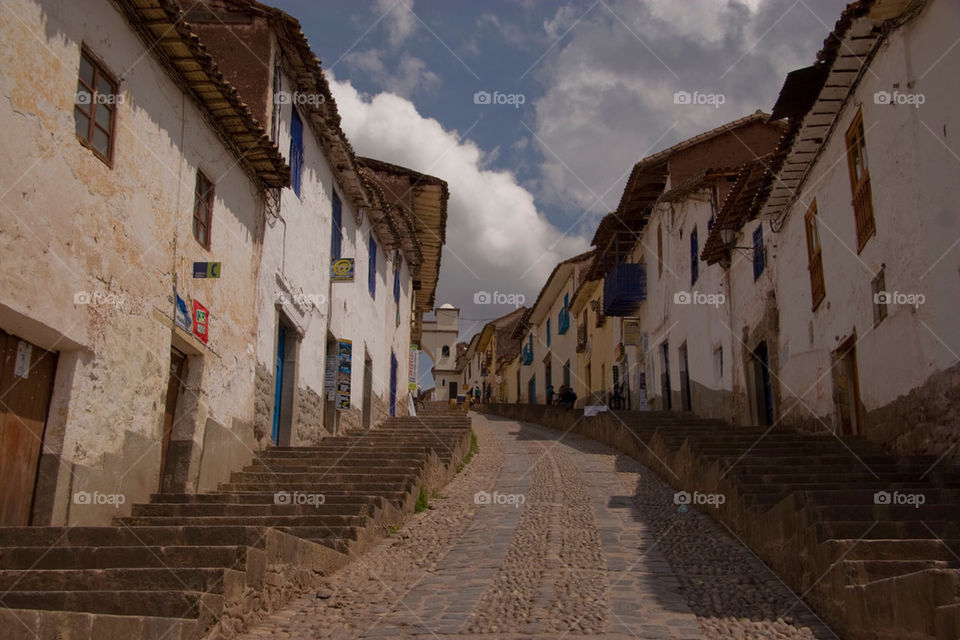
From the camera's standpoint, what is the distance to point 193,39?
8.72 m

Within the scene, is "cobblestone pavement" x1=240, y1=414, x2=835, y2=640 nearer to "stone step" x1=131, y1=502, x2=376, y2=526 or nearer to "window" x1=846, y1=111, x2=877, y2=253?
"stone step" x1=131, y1=502, x2=376, y2=526

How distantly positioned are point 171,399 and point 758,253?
1076 centimetres

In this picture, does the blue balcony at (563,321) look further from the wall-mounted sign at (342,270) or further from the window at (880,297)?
the window at (880,297)

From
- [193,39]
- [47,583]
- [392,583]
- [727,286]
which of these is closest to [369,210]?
[727,286]

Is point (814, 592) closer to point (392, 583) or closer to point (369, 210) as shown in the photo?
point (392, 583)

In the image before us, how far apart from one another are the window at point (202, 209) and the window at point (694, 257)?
40.4 feet

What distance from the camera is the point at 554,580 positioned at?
24.3 feet

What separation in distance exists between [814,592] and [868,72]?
654 cm

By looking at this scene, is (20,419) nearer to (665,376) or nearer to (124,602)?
(124,602)

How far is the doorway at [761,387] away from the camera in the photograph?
51.6 feet

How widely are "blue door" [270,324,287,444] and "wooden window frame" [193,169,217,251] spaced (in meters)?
3.12

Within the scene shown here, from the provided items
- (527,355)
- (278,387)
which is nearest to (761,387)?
(278,387)

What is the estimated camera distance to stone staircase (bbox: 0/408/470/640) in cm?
514

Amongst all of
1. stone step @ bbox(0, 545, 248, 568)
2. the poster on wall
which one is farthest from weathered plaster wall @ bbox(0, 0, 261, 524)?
the poster on wall
